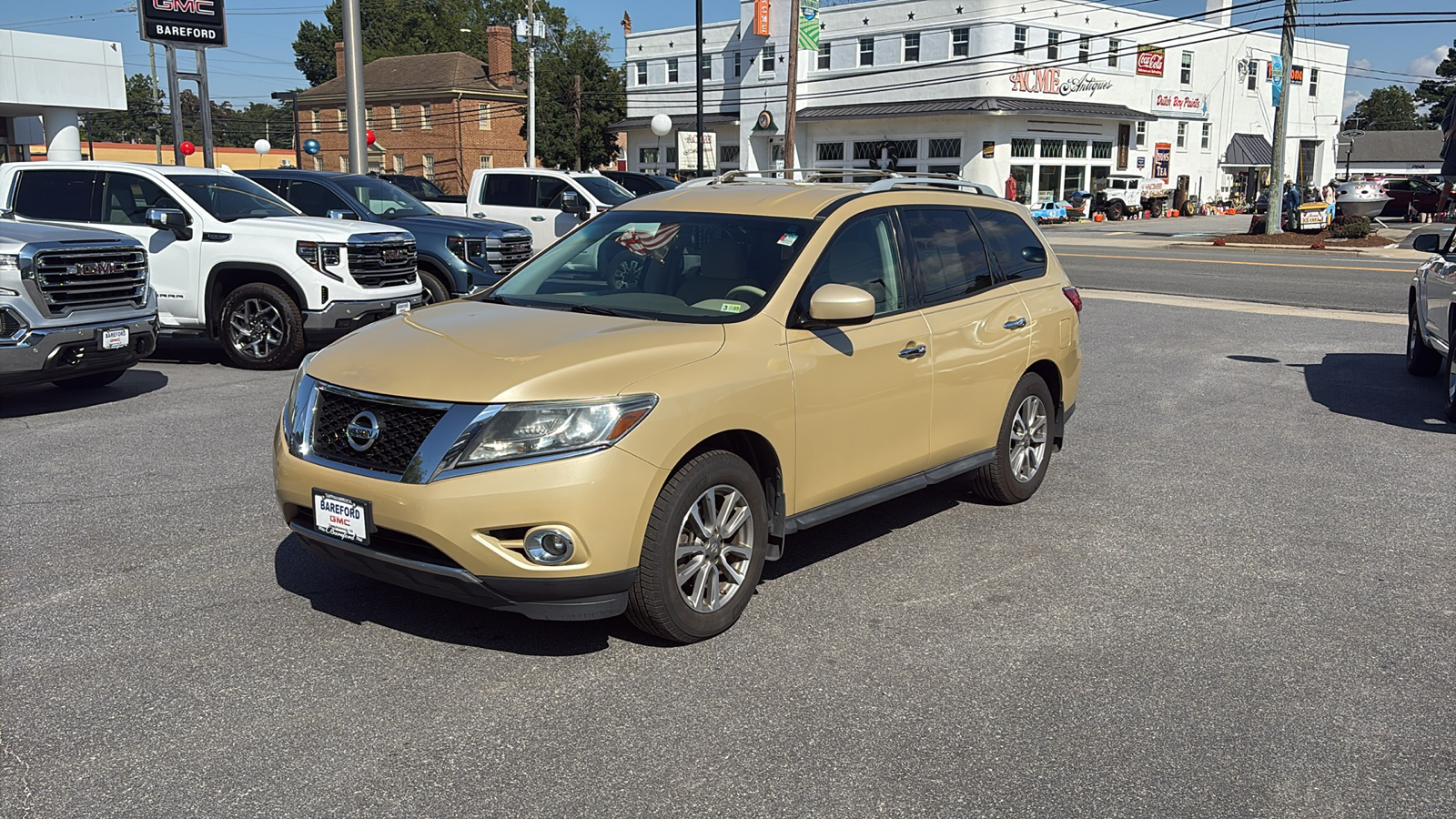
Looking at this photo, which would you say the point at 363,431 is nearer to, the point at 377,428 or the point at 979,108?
the point at 377,428

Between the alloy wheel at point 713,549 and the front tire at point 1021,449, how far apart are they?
2270 mm

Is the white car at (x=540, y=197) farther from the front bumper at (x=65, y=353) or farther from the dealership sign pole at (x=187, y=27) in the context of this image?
the dealership sign pole at (x=187, y=27)

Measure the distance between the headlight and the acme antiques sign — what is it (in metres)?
51.7

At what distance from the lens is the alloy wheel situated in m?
4.70

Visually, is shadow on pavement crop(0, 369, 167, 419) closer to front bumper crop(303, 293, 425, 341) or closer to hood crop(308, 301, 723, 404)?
front bumper crop(303, 293, 425, 341)

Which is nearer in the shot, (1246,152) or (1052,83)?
(1052,83)

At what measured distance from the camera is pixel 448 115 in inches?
2884

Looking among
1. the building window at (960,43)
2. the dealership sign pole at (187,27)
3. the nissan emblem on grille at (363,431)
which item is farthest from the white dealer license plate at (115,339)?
the building window at (960,43)

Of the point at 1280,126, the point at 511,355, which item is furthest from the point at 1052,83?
the point at 511,355

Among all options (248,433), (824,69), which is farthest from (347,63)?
(824,69)

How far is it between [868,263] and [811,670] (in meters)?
2.09

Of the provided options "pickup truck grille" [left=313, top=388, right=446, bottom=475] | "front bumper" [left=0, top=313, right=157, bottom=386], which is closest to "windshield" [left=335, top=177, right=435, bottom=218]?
"front bumper" [left=0, top=313, right=157, bottom=386]

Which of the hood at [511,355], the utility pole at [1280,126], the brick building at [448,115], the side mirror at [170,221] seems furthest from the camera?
the brick building at [448,115]

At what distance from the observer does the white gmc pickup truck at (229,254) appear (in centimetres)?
1136
